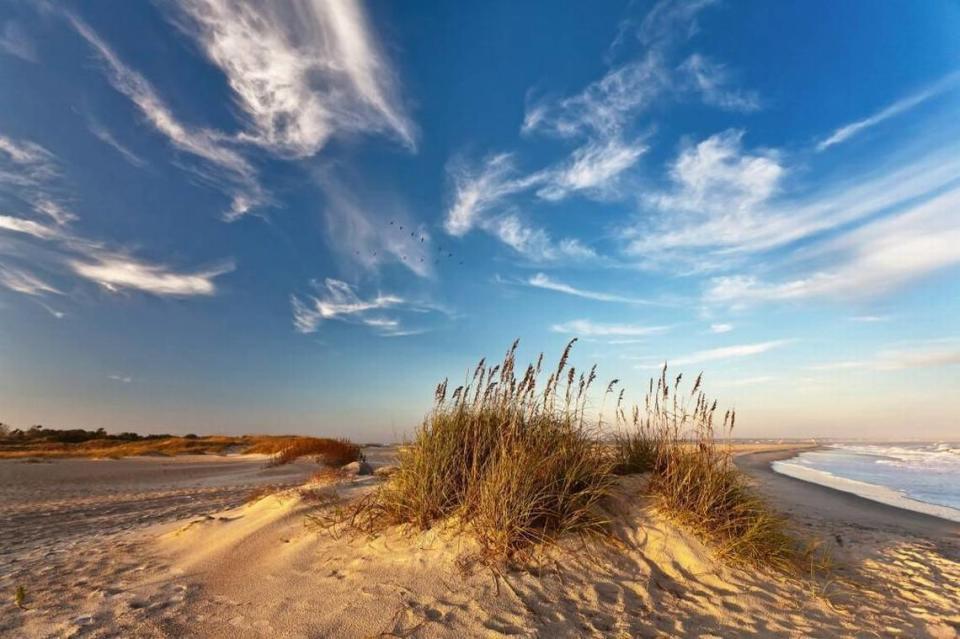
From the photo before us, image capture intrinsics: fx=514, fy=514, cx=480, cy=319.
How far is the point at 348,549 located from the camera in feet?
15.7

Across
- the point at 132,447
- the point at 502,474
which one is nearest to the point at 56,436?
the point at 132,447

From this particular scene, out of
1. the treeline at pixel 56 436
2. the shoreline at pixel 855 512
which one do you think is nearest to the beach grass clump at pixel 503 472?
the shoreline at pixel 855 512

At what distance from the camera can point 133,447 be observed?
28.8 metres

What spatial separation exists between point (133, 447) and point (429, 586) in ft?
104

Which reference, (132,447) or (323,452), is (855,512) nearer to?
(323,452)

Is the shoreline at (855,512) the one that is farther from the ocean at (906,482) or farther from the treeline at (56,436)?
the treeline at (56,436)

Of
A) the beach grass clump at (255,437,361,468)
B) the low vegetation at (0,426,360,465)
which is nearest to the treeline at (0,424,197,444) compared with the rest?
the low vegetation at (0,426,360,465)

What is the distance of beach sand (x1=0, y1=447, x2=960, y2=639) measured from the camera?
3574mm

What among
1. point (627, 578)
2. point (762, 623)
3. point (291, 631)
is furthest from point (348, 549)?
point (762, 623)

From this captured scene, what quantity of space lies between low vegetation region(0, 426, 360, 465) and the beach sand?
13446mm

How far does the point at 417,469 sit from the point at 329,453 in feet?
51.1

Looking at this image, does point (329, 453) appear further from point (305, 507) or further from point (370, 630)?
point (370, 630)

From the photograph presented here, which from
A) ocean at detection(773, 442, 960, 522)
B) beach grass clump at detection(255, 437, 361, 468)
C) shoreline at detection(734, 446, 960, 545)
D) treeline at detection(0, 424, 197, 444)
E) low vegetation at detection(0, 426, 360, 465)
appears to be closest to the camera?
shoreline at detection(734, 446, 960, 545)

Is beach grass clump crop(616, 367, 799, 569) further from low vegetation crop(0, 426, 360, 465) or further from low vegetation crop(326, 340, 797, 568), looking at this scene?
low vegetation crop(0, 426, 360, 465)
